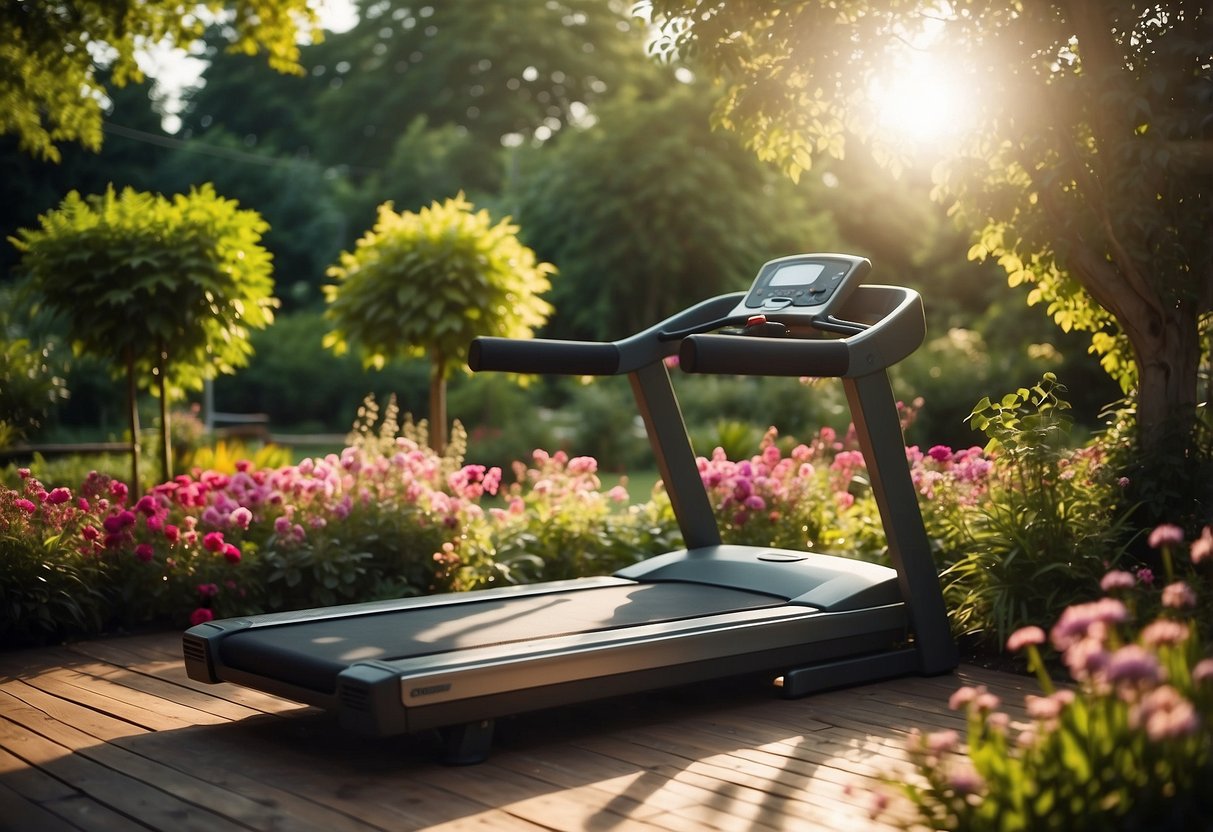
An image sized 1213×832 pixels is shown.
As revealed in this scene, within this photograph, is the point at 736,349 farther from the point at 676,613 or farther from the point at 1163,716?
the point at 1163,716

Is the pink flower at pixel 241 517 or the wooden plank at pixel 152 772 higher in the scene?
the pink flower at pixel 241 517

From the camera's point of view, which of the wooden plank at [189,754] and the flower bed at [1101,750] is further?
the wooden plank at [189,754]

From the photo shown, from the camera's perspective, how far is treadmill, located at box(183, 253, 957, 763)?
Result: 298 cm

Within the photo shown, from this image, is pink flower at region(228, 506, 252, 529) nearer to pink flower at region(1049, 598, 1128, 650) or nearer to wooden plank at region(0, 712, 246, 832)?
wooden plank at region(0, 712, 246, 832)

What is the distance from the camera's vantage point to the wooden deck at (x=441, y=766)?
2592 millimetres

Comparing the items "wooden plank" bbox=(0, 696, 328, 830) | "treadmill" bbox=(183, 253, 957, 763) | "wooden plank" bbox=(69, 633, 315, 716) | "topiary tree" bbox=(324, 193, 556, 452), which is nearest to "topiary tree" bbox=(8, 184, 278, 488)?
"topiary tree" bbox=(324, 193, 556, 452)

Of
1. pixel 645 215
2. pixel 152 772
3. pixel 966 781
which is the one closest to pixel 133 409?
pixel 152 772

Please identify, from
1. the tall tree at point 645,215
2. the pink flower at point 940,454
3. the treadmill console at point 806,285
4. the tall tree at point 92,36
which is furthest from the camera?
the tall tree at point 645,215

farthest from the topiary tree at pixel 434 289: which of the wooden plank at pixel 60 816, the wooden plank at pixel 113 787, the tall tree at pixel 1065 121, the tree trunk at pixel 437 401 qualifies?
the wooden plank at pixel 60 816

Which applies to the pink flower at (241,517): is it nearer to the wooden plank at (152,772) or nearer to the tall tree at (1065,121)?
the wooden plank at (152,772)

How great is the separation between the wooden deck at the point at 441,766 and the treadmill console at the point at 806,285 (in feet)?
3.91

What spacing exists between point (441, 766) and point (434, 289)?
3.53 meters

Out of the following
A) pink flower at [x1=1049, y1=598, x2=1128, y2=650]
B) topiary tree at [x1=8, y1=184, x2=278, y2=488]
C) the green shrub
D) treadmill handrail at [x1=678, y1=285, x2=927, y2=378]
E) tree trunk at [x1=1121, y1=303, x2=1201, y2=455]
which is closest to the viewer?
pink flower at [x1=1049, y1=598, x2=1128, y2=650]

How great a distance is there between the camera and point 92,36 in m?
8.34
